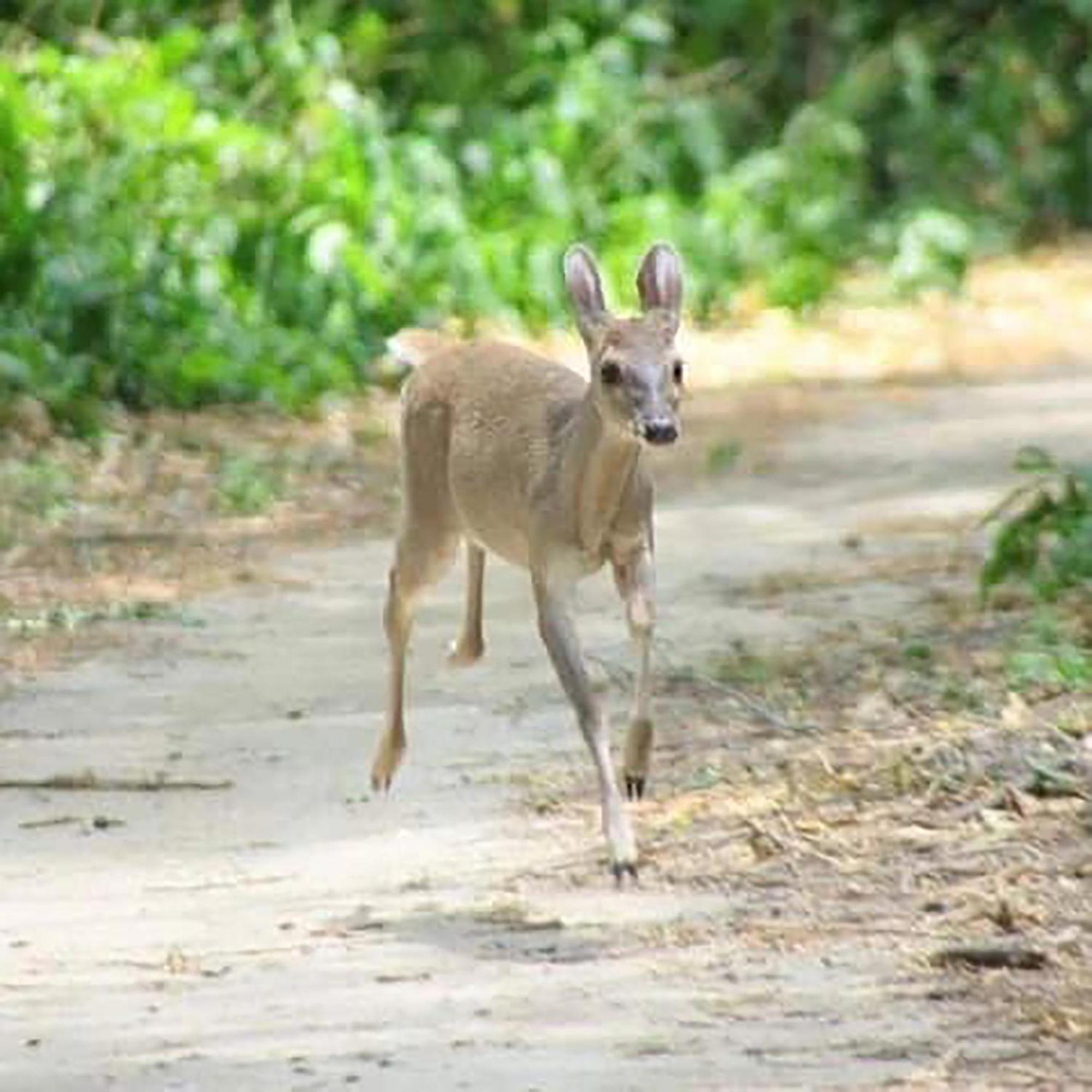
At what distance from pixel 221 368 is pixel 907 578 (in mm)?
4703

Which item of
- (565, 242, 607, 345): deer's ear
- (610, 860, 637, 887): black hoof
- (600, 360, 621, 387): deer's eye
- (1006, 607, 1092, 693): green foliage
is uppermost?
(565, 242, 607, 345): deer's ear

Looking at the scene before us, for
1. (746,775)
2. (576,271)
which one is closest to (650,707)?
(746,775)

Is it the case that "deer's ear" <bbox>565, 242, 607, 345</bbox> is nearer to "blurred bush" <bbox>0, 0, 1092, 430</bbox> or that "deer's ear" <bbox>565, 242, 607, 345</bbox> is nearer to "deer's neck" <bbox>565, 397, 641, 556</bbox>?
"deer's neck" <bbox>565, 397, 641, 556</bbox>

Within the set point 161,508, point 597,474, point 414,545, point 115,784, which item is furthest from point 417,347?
point 161,508

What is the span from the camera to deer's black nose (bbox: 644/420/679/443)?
26.9ft

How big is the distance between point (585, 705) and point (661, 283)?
922 millimetres

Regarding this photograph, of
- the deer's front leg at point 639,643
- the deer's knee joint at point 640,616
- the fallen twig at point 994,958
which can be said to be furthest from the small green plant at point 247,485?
the fallen twig at point 994,958

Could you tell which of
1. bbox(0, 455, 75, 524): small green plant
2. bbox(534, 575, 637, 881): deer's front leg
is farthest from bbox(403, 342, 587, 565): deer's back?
bbox(0, 455, 75, 524): small green plant

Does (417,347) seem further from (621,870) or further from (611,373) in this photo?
(621,870)

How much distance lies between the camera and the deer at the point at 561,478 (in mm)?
8406

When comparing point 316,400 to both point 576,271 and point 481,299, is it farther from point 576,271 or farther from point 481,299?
point 576,271

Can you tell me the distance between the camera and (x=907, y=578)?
493 inches

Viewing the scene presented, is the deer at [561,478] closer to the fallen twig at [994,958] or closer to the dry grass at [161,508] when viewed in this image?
the fallen twig at [994,958]

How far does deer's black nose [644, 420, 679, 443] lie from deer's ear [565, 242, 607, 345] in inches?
15.9
